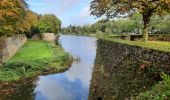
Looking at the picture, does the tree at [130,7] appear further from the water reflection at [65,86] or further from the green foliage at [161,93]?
the green foliage at [161,93]

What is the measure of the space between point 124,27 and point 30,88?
201 ft

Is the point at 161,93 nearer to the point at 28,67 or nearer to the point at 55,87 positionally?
the point at 55,87

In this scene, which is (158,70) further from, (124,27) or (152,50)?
(124,27)

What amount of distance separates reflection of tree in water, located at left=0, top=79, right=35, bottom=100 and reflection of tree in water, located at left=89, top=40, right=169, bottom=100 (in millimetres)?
7298

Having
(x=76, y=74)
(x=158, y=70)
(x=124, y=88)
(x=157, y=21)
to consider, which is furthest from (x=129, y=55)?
(x=157, y=21)

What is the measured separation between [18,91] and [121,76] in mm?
15680

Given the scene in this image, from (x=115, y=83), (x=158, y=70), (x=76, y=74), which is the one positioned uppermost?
(x=158, y=70)

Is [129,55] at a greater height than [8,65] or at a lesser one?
greater

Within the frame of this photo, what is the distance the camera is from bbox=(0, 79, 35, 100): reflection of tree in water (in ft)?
91.4

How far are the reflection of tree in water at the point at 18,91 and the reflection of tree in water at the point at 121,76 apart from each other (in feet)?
23.9

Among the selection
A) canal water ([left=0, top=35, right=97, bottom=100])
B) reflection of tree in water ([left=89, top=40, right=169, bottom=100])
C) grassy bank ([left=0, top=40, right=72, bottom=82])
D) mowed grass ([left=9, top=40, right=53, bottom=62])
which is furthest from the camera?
mowed grass ([left=9, top=40, right=53, bottom=62])

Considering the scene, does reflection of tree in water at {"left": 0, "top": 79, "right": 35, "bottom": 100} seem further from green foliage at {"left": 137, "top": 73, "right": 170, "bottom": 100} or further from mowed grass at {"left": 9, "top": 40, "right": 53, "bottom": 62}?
green foliage at {"left": 137, "top": 73, "right": 170, "bottom": 100}

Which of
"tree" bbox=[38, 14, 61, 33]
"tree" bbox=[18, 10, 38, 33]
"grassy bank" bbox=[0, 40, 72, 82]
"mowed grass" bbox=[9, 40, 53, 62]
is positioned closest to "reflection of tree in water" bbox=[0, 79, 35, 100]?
"grassy bank" bbox=[0, 40, 72, 82]

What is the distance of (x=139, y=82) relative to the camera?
43.9 feet
